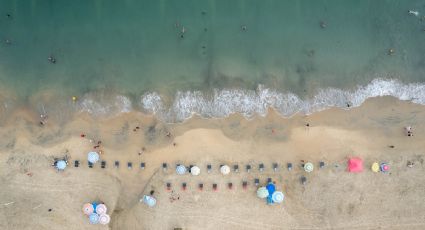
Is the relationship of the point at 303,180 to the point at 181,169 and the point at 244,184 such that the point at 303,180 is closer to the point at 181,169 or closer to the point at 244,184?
the point at 244,184

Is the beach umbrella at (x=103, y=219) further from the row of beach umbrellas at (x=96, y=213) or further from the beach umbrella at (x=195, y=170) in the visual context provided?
the beach umbrella at (x=195, y=170)

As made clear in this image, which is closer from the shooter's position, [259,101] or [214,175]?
[214,175]

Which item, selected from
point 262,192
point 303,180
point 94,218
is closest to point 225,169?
point 262,192

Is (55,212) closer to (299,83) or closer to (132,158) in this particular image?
(132,158)

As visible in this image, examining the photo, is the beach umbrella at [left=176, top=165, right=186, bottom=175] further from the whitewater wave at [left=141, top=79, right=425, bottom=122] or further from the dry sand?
the whitewater wave at [left=141, top=79, right=425, bottom=122]

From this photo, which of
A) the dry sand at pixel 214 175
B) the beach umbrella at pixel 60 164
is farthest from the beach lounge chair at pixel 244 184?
the beach umbrella at pixel 60 164

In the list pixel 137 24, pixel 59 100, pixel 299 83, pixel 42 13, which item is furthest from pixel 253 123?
pixel 42 13

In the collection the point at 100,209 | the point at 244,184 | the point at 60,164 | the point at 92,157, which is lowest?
the point at 100,209

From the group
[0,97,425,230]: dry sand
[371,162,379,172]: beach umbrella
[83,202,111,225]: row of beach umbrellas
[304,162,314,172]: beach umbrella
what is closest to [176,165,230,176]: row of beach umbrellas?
[0,97,425,230]: dry sand

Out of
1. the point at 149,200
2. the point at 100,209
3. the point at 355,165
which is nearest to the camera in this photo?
the point at 100,209
